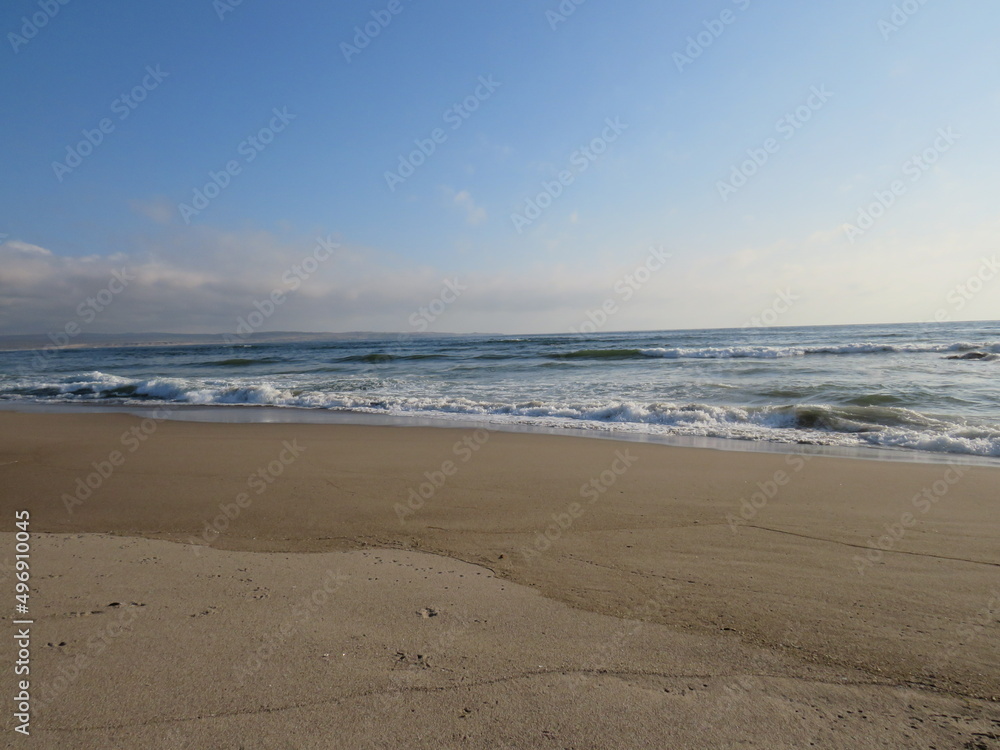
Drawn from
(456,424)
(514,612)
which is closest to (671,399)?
(456,424)

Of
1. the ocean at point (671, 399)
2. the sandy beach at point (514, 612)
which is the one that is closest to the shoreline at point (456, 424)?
the ocean at point (671, 399)

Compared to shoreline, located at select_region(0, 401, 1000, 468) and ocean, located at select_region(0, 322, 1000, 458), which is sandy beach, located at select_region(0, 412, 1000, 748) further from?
ocean, located at select_region(0, 322, 1000, 458)

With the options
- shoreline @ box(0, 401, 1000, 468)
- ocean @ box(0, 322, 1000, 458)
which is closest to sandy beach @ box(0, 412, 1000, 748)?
Answer: shoreline @ box(0, 401, 1000, 468)

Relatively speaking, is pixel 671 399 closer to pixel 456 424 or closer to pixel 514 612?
pixel 456 424

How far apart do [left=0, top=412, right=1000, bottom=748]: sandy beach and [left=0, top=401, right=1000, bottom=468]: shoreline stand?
1919 mm

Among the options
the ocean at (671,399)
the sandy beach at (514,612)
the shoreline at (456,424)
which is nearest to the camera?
the sandy beach at (514,612)

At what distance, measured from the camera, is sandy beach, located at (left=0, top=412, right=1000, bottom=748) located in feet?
6.61

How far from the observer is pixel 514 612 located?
112 inches

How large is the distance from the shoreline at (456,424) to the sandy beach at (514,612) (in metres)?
1.92

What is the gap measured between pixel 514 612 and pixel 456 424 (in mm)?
8077

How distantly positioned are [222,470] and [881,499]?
7.40m

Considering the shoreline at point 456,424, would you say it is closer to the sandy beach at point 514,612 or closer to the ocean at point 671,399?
the ocean at point 671,399

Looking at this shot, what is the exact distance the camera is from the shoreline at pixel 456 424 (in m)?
7.63

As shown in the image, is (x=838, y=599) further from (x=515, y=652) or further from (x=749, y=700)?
(x=515, y=652)
